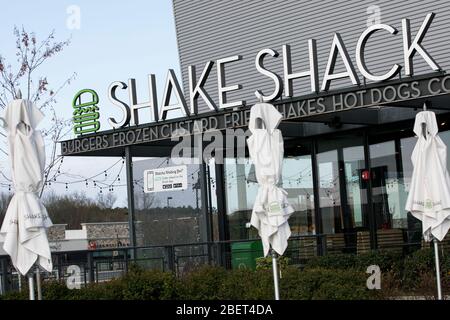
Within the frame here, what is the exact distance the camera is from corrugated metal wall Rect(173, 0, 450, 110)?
19.0 metres

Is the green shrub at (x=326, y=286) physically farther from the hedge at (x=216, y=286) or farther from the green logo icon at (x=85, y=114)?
the green logo icon at (x=85, y=114)

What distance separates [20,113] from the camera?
12008 mm

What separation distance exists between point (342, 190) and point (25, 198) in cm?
999

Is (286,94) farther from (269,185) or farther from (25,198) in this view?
(25,198)

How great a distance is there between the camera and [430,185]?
12695mm

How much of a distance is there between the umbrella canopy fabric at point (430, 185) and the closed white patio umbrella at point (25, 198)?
5.32m

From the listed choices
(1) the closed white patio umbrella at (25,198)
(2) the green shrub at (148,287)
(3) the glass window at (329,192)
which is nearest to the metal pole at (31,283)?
(1) the closed white patio umbrella at (25,198)

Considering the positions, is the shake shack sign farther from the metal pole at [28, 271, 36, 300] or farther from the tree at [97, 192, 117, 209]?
the tree at [97, 192, 117, 209]


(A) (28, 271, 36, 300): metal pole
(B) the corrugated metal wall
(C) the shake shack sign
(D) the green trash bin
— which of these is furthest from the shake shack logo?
(D) the green trash bin

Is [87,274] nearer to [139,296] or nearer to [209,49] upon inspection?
[139,296]

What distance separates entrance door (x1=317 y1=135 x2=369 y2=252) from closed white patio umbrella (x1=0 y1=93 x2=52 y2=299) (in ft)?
31.3

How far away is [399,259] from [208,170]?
22.8ft

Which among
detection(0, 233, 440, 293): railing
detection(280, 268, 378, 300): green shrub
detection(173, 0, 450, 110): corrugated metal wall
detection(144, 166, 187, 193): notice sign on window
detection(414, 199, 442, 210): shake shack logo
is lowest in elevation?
detection(280, 268, 378, 300): green shrub
